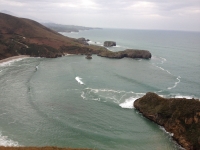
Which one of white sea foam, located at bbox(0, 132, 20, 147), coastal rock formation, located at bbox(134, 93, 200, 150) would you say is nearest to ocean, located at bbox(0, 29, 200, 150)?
white sea foam, located at bbox(0, 132, 20, 147)

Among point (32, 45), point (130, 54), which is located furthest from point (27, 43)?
point (130, 54)

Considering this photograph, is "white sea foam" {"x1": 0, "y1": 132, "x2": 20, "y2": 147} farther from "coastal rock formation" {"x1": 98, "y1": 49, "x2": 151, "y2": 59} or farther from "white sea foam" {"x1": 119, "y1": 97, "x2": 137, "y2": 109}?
"coastal rock formation" {"x1": 98, "y1": 49, "x2": 151, "y2": 59}

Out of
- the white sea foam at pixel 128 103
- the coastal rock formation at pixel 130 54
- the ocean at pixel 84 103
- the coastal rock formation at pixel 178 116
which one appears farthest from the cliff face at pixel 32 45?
the coastal rock formation at pixel 178 116

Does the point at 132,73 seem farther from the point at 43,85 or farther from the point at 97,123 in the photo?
the point at 97,123

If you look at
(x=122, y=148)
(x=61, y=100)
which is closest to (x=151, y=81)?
(x=61, y=100)

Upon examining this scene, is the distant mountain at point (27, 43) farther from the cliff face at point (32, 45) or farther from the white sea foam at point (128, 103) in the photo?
the white sea foam at point (128, 103)
